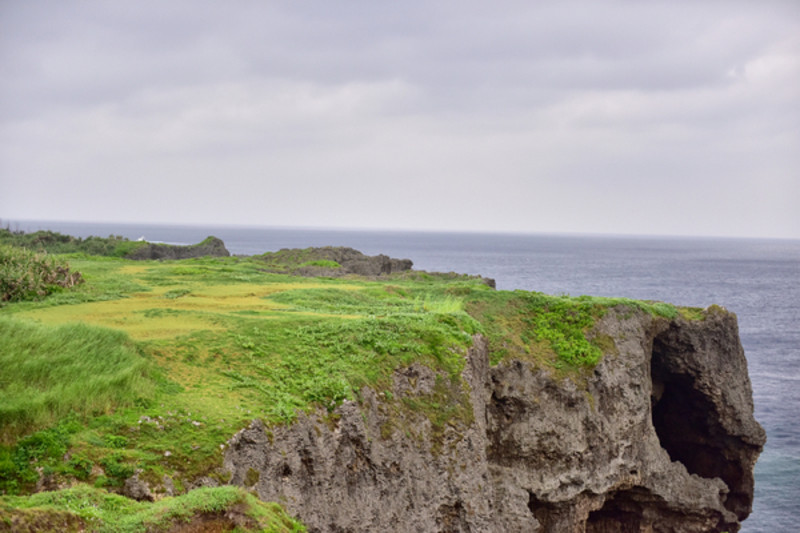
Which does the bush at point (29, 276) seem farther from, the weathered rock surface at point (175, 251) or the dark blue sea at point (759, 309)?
the dark blue sea at point (759, 309)

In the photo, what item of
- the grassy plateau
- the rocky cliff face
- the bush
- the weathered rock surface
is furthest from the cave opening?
the weathered rock surface

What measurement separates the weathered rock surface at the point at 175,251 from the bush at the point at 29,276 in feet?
76.5

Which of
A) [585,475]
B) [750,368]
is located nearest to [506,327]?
[585,475]

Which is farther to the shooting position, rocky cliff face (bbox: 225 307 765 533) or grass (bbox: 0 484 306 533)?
rocky cliff face (bbox: 225 307 765 533)

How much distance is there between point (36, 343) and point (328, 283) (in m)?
15.4

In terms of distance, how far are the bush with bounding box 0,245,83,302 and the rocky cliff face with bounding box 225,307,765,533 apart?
37.1ft

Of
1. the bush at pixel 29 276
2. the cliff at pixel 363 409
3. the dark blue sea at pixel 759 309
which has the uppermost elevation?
the bush at pixel 29 276

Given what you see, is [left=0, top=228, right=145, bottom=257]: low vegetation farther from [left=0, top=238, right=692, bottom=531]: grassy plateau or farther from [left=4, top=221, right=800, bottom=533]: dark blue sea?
[left=0, top=238, right=692, bottom=531]: grassy plateau

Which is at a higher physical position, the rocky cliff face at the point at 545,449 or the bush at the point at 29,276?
the bush at the point at 29,276

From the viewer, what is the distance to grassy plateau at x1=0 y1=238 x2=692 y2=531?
8.99 meters

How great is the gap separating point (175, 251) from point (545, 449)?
35.4 m

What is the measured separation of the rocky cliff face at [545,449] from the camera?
12.5 m

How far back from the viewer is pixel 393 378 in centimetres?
1492

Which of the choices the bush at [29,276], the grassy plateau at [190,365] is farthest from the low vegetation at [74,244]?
the bush at [29,276]
